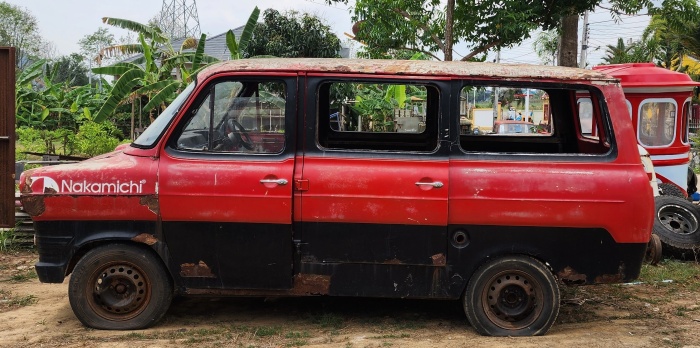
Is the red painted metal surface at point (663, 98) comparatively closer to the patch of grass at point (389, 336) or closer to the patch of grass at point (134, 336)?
the patch of grass at point (389, 336)

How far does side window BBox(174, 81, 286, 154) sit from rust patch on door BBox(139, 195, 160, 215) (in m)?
0.41

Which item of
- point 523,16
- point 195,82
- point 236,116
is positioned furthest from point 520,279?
point 523,16

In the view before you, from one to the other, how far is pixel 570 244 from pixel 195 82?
300 centimetres

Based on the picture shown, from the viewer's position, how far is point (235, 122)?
5.14 metres

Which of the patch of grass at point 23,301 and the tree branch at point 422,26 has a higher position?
the tree branch at point 422,26

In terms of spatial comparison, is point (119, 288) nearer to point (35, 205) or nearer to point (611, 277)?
point (35, 205)

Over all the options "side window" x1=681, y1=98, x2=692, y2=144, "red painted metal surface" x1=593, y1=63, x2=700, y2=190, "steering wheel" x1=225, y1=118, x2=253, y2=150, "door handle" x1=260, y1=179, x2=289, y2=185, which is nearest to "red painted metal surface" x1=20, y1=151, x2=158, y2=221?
"steering wheel" x1=225, y1=118, x2=253, y2=150

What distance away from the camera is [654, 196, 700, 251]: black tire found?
7.80m

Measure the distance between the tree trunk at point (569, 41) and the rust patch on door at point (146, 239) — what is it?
25.2 ft

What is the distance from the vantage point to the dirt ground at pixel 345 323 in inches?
195

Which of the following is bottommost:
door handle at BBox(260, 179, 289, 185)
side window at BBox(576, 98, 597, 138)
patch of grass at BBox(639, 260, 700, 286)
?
patch of grass at BBox(639, 260, 700, 286)

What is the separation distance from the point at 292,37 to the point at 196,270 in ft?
46.5

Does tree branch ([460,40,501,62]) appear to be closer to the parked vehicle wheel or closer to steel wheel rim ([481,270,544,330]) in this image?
the parked vehicle wheel

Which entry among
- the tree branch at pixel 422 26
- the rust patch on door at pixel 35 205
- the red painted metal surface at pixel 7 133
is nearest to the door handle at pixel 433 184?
the rust patch on door at pixel 35 205
